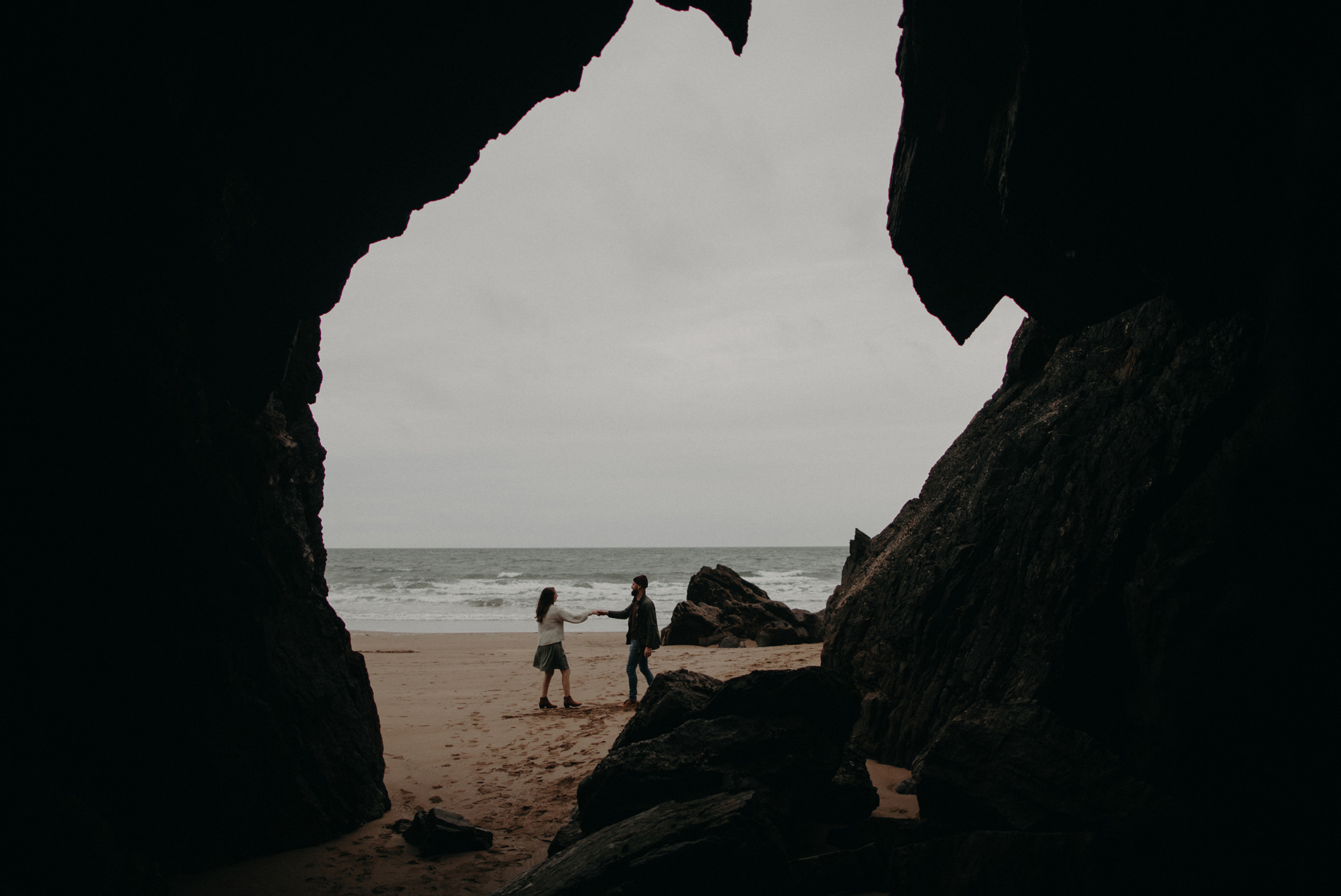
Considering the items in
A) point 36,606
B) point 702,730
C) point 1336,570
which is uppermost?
point 1336,570

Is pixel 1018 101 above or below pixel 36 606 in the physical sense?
above

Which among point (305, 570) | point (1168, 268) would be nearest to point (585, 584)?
point (305, 570)

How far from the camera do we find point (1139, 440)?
4906mm

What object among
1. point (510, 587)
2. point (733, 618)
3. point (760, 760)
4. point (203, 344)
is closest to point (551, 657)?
point (760, 760)

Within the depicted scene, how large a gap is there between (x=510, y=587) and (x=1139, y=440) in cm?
4122

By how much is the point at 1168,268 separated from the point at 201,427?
6903 millimetres

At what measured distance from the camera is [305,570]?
6184 mm

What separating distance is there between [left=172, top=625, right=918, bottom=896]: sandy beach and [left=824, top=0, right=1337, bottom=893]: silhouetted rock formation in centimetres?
171

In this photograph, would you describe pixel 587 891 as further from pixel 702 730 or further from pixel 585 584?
pixel 585 584

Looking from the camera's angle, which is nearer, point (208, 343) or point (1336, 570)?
point (1336, 570)

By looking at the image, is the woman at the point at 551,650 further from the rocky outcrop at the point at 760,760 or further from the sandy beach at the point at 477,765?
the rocky outcrop at the point at 760,760

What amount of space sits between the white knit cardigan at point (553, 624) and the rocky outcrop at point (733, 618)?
8220 millimetres

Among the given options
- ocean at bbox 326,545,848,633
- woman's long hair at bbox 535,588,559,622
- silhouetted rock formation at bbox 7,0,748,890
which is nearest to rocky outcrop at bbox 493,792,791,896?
silhouetted rock formation at bbox 7,0,748,890

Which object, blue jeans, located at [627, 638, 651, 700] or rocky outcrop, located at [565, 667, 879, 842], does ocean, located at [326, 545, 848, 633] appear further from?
rocky outcrop, located at [565, 667, 879, 842]
